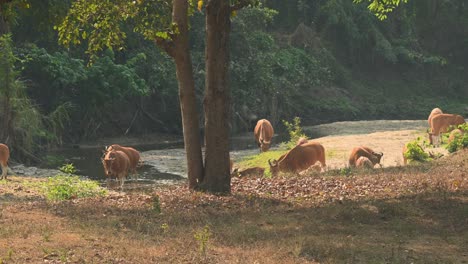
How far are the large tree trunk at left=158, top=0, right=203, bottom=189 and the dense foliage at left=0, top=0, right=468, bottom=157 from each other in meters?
1.17

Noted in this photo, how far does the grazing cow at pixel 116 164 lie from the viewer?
21.1 m

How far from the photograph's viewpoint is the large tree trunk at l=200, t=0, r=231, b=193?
1401cm

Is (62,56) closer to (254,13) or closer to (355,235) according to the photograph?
(254,13)

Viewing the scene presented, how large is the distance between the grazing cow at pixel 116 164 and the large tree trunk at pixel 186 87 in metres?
6.75

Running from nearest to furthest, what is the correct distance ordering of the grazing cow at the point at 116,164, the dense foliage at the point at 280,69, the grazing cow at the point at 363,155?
1. the grazing cow at the point at 116,164
2. the grazing cow at the point at 363,155
3. the dense foliage at the point at 280,69

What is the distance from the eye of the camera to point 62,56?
3266cm

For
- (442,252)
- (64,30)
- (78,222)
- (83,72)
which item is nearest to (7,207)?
(78,222)

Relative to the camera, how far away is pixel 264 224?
11477mm

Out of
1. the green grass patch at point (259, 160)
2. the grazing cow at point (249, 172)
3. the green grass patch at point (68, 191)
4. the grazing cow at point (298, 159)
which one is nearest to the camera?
the green grass patch at point (68, 191)

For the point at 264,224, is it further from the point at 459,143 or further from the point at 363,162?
the point at 459,143

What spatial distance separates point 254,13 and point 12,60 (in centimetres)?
1662

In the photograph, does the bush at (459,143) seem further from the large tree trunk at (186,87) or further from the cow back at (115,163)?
the large tree trunk at (186,87)

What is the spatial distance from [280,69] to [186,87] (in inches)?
1203

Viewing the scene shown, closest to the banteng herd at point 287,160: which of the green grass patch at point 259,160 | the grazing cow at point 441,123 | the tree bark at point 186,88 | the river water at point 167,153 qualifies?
the river water at point 167,153
